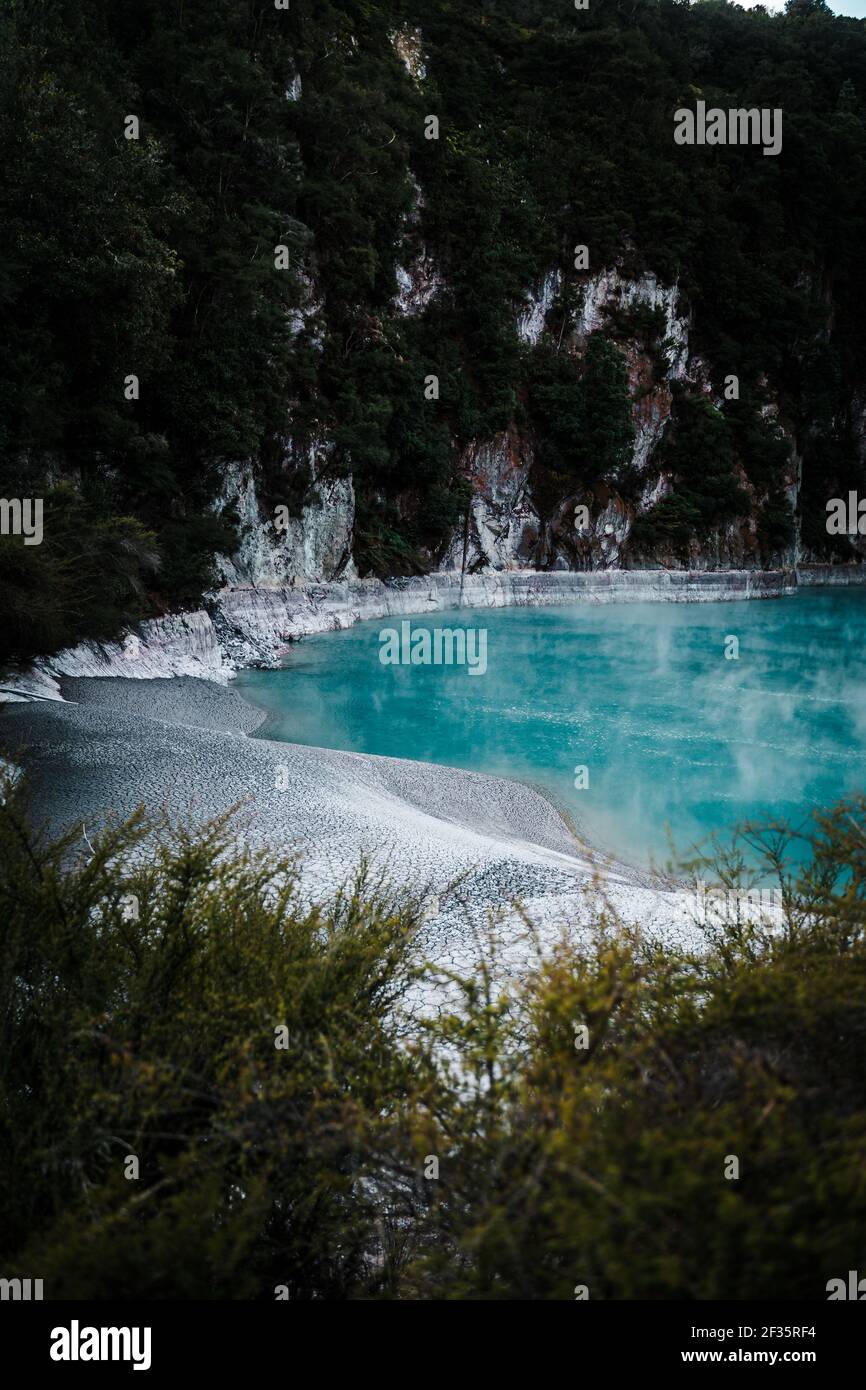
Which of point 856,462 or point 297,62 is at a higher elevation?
point 297,62

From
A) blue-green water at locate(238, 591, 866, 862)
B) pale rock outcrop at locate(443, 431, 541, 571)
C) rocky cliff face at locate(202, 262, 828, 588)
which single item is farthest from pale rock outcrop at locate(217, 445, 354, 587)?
pale rock outcrop at locate(443, 431, 541, 571)

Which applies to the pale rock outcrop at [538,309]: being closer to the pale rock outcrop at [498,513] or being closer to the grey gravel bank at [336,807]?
the pale rock outcrop at [498,513]

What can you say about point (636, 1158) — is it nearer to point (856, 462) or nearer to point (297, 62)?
point (297, 62)

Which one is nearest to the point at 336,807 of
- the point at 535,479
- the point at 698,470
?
the point at 535,479

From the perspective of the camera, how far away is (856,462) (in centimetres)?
5900

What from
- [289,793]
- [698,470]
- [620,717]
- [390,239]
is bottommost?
[289,793]

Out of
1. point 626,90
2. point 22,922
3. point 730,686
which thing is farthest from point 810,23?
point 22,922

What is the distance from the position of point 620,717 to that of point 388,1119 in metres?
17.7

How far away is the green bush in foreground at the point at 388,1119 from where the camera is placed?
6.43 feet

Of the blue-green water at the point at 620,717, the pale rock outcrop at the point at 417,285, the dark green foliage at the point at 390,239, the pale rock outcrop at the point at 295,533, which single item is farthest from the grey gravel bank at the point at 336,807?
the pale rock outcrop at the point at 417,285

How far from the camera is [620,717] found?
19797mm

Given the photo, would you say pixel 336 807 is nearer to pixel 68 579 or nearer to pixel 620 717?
pixel 68 579

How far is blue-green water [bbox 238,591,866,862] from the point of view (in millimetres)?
14227

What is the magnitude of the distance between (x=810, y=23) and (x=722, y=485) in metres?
44.7
